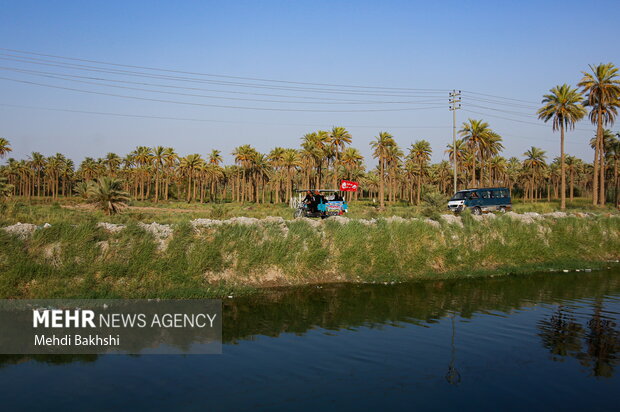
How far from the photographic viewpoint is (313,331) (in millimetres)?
14258

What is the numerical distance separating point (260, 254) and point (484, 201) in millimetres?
24431

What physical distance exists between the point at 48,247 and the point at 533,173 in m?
103

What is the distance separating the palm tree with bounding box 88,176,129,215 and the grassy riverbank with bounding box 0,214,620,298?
62.6 feet

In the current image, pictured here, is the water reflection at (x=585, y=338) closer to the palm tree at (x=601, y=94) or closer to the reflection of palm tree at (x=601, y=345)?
the reflection of palm tree at (x=601, y=345)

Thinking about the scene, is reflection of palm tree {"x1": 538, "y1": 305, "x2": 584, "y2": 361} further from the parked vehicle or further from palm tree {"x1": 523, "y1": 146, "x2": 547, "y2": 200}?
palm tree {"x1": 523, "y1": 146, "x2": 547, "y2": 200}

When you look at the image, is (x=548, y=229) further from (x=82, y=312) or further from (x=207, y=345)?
(x=82, y=312)

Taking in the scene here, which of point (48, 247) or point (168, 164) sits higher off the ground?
point (168, 164)

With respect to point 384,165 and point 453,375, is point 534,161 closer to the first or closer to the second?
point 384,165

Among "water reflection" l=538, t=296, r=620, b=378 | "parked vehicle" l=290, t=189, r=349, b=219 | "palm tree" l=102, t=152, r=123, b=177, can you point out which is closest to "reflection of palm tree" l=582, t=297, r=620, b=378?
"water reflection" l=538, t=296, r=620, b=378

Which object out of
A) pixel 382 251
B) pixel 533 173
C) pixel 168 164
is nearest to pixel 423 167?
pixel 533 173

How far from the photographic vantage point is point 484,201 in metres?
38.6

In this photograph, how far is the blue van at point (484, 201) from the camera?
38.5 meters

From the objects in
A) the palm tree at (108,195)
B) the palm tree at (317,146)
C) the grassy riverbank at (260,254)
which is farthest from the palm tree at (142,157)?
the grassy riverbank at (260,254)

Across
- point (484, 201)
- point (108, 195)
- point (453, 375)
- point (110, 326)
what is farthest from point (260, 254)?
point (484, 201)
